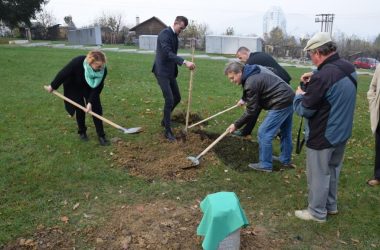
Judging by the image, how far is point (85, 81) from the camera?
5914mm

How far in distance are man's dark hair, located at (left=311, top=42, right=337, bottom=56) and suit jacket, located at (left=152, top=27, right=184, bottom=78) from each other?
2.89 meters

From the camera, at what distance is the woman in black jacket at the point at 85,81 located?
219 inches

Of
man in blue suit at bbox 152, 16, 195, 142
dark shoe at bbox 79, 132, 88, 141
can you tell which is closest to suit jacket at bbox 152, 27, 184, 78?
man in blue suit at bbox 152, 16, 195, 142

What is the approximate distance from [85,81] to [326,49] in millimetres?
3863

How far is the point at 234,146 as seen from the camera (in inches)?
246

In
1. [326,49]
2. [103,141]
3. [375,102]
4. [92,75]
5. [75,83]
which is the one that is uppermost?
[326,49]

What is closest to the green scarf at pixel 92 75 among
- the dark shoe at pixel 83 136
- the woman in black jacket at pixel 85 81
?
the woman in black jacket at pixel 85 81

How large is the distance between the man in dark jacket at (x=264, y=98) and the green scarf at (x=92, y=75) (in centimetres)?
210

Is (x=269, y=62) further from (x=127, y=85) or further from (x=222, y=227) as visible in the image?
(x=127, y=85)

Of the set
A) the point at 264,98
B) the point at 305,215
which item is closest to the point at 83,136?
the point at 264,98

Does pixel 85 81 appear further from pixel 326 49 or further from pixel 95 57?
pixel 326 49

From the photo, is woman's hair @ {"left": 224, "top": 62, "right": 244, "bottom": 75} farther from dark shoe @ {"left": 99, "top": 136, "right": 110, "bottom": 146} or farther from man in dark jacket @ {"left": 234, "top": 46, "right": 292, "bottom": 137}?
dark shoe @ {"left": 99, "top": 136, "right": 110, "bottom": 146}

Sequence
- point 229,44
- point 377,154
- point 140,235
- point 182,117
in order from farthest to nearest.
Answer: point 229,44 → point 182,117 → point 377,154 → point 140,235

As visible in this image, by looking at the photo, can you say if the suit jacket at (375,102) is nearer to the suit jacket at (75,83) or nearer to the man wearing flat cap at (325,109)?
the man wearing flat cap at (325,109)
